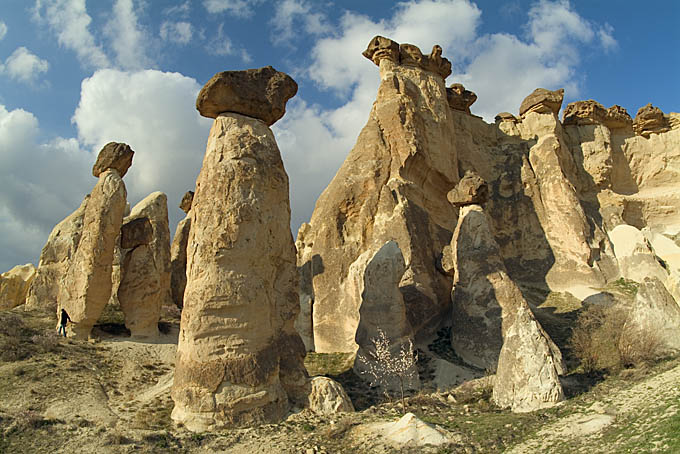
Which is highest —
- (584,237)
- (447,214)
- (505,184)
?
(505,184)

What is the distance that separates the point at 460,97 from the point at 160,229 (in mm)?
13717

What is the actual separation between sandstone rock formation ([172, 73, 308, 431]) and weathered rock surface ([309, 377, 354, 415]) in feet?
0.81

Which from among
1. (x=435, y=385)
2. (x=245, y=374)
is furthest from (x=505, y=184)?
(x=245, y=374)

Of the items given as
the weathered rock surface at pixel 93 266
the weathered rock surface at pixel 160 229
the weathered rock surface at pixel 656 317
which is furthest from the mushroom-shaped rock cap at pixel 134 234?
the weathered rock surface at pixel 656 317

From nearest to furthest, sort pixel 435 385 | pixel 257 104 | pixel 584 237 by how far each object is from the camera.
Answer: pixel 257 104 < pixel 435 385 < pixel 584 237

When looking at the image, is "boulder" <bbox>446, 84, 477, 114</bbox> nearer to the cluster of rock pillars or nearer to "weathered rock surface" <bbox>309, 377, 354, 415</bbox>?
the cluster of rock pillars

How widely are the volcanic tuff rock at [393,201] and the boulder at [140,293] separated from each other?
4498mm

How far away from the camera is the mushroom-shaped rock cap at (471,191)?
13.7m

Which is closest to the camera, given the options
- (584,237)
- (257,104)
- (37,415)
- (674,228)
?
(37,415)

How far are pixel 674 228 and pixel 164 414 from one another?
73.5 ft

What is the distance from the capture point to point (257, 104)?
1022 cm

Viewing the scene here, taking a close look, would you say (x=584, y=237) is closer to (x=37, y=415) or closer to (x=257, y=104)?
(x=257, y=104)

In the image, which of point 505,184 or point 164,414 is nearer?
point 164,414

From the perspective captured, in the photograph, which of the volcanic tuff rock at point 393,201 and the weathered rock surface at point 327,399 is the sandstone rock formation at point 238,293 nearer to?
the weathered rock surface at point 327,399
